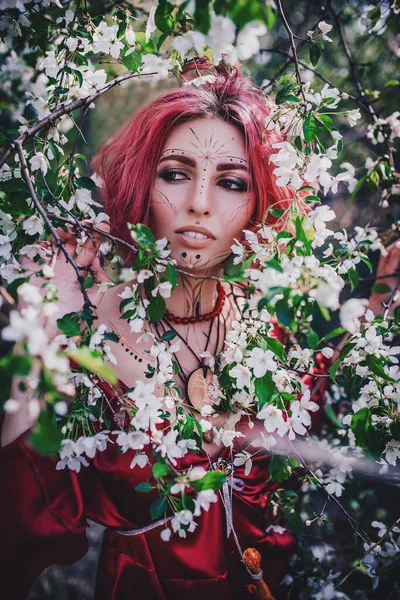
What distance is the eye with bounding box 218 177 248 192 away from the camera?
1.42 meters

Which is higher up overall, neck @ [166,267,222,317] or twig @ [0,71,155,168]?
twig @ [0,71,155,168]

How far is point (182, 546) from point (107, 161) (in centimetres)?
131

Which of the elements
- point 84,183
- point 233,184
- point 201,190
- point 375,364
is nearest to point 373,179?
point 233,184

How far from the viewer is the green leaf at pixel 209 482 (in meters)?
0.90

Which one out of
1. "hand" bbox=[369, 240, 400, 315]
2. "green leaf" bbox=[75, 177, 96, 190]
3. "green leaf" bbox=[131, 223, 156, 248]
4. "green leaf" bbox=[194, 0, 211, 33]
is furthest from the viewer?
"hand" bbox=[369, 240, 400, 315]

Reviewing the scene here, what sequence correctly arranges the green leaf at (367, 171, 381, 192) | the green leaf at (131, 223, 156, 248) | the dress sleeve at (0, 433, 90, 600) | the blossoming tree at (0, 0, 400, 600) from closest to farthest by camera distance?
the blossoming tree at (0, 0, 400, 600), the green leaf at (131, 223, 156, 248), the dress sleeve at (0, 433, 90, 600), the green leaf at (367, 171, 381, 192)

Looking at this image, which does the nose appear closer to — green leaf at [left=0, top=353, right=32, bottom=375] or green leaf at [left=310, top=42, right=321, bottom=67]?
green leaf at [left=310, top=42, right=321, bottom=67]

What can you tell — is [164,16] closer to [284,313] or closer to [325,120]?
[325,120]

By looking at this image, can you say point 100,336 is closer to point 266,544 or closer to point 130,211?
point 130,211

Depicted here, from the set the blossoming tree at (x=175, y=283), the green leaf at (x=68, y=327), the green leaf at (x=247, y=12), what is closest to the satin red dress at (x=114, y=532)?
the blossoming tree at (x=175, y=283)

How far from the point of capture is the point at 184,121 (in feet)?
4.68

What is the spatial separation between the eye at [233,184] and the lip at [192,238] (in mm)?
161

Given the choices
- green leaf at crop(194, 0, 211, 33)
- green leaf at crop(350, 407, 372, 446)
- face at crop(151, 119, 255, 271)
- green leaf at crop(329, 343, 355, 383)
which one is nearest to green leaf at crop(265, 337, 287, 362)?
green leaf at crop(329, 343, 355, 383)

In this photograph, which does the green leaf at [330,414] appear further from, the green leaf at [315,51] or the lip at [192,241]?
the green leaf at [315,51]
